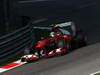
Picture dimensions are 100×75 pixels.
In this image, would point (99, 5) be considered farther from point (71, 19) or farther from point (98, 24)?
point (98, 24)

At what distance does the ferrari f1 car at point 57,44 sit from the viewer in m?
13.4

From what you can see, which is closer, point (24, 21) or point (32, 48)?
point (32, 48)

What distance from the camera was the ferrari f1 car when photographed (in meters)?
13.4

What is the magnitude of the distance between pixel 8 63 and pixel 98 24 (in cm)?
655

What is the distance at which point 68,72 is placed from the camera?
11.6m

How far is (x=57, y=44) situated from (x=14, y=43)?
1.64 metres

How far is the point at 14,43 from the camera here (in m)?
14.2

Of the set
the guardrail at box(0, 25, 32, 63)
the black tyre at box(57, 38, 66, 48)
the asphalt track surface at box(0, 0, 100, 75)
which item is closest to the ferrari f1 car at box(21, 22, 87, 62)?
the black tyre at box(57, 38, 66, 48)

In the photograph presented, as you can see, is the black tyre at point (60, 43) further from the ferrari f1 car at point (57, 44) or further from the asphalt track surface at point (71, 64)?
the asphalt track surface at point (71, 64)

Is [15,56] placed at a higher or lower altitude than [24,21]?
lower

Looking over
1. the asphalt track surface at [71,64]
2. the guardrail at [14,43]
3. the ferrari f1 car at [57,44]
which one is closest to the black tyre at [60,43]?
the ferrari f1 car at [57,44]

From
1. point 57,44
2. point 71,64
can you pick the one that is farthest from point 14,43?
point 71,64

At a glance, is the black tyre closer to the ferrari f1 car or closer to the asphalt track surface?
the ferrari f1 car

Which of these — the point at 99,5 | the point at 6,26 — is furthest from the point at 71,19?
the point at 6,26
